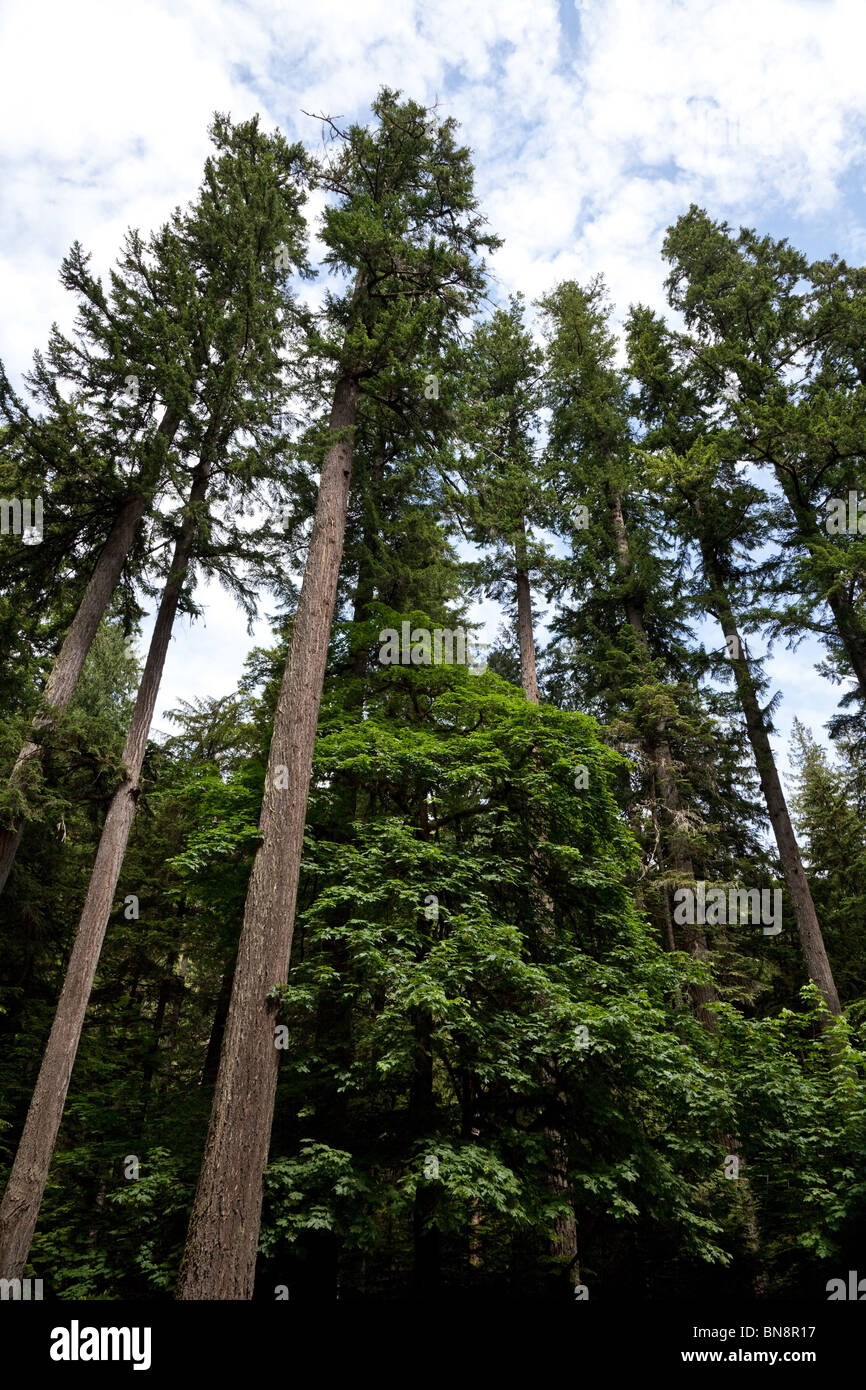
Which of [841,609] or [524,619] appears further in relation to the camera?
[524,619]

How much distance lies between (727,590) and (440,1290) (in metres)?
14.2

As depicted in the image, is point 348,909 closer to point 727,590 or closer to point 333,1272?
point 333,1272

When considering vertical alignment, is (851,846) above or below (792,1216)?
above

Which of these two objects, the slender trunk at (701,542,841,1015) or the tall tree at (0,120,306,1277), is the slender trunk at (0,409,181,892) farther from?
the slender trunk at (701,542,841,1015)

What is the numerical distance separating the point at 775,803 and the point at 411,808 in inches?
332

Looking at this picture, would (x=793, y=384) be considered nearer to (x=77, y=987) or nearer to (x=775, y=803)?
(x=775, y=803)

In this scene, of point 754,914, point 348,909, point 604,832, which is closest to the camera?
point 348,909

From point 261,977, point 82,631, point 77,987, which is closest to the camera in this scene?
point 261,977

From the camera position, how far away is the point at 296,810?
683 centimetres

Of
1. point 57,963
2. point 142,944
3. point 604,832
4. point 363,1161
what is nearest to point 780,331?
point 604,832

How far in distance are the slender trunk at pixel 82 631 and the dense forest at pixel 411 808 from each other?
0.20 feet

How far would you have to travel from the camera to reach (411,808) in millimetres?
8859

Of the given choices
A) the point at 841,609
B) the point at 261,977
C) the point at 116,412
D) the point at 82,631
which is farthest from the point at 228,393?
the point at 841,609

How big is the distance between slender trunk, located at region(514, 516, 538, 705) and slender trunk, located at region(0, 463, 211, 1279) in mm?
6255
